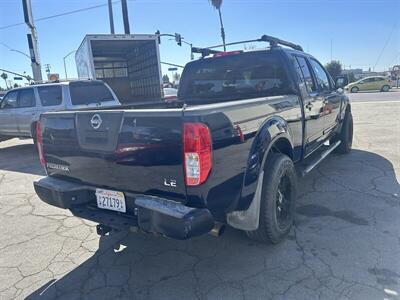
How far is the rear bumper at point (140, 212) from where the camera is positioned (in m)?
2.29

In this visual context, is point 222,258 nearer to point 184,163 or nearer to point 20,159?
point 184,163

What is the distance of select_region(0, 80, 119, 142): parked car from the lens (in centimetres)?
810

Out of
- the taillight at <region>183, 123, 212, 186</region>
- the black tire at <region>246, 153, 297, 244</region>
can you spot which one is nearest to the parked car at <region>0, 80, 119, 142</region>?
the black tire at <region>246, 153, 297, 244</region>

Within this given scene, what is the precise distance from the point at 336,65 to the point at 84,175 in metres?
A: 50.2

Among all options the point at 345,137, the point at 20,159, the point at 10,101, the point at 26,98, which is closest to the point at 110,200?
the point at 345,137

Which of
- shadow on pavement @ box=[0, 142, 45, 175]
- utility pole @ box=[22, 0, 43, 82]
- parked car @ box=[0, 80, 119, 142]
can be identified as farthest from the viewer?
utility pole @ box=[22, 0, 43, 82]

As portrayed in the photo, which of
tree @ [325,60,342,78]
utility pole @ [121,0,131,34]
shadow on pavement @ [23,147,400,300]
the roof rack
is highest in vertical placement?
utility pole @ [121,0,131,34]

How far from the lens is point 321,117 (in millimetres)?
4832

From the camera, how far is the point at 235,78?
4348 millimetres

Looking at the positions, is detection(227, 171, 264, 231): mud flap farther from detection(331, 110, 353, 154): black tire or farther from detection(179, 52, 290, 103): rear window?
detection(331, 110, 353, 154): black tire

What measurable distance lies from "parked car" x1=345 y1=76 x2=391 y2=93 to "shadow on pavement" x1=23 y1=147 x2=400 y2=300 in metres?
31.9

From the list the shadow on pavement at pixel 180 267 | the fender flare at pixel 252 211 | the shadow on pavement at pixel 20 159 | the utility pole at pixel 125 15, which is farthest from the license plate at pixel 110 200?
the utility pole at pixel 125 15

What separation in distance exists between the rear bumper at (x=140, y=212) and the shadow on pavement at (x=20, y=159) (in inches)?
165

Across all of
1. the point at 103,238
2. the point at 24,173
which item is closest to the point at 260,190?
the point at 103,238
